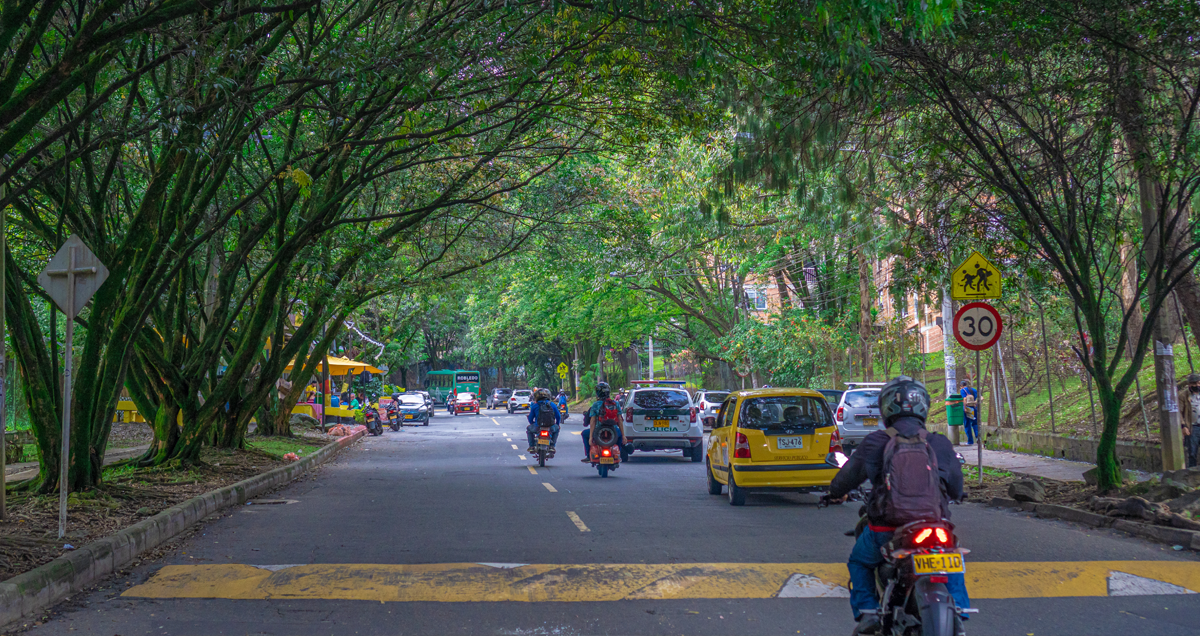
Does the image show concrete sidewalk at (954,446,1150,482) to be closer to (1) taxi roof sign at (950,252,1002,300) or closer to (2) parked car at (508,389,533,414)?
(1) taxi roof sign at (950,252,1002,300)

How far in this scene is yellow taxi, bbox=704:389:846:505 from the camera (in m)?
12.0

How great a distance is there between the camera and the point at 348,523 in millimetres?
10867

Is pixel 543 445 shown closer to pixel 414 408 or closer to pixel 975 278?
pixel 975 278

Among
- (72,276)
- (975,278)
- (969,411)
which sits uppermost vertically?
(975,278)

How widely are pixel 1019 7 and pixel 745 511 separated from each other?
665 cm

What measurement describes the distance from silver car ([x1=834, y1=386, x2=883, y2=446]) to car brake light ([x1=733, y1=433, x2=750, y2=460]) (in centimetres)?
901

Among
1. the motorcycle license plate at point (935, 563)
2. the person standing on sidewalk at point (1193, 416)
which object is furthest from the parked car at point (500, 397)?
the motorcycle license plate at point (935, 563)

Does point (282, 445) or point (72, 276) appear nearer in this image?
point (72, 276)

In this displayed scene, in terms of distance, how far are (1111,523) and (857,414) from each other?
34.4 feet

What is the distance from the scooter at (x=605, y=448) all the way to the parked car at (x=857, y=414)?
6510 millimetres

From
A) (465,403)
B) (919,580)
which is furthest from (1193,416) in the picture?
(465,403)

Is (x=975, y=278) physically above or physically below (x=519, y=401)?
above

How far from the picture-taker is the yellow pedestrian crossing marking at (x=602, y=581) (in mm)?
7051

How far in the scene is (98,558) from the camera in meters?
7.89
